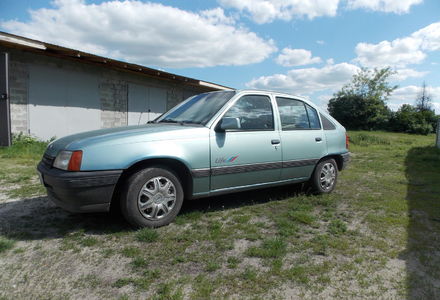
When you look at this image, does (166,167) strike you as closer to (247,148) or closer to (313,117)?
(247,148)

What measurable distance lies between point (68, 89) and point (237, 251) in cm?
951

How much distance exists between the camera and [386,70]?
39.6 meters

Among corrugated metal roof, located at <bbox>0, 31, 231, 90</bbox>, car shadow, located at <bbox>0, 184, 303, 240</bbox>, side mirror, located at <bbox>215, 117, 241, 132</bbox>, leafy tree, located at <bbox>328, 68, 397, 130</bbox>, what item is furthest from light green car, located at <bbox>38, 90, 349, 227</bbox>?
leafy tree, located at <bbox>328, 68, 397, 130</bbox>

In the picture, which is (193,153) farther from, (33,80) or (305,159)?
(33,80)

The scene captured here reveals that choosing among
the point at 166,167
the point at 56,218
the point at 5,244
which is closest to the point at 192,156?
the point at 166,167

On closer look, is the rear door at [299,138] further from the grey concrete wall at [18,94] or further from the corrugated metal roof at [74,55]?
the grey concrete wall at [18,94]

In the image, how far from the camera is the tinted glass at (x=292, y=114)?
4.53 m

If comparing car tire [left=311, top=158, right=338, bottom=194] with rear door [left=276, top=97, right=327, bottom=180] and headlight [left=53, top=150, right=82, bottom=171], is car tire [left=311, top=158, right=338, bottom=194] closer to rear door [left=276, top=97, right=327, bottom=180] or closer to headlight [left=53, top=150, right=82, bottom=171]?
rear door [left=276, top=97, right=327, bottom=180]

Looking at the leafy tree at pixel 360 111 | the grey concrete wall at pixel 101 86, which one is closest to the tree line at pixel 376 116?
the leafy tree at pixel 360 111

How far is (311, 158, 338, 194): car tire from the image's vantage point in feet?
16.2

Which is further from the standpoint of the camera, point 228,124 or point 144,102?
point 144,102

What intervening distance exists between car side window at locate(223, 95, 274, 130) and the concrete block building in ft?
23.5

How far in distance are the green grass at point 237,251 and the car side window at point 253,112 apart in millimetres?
1154

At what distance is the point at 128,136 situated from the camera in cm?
325
